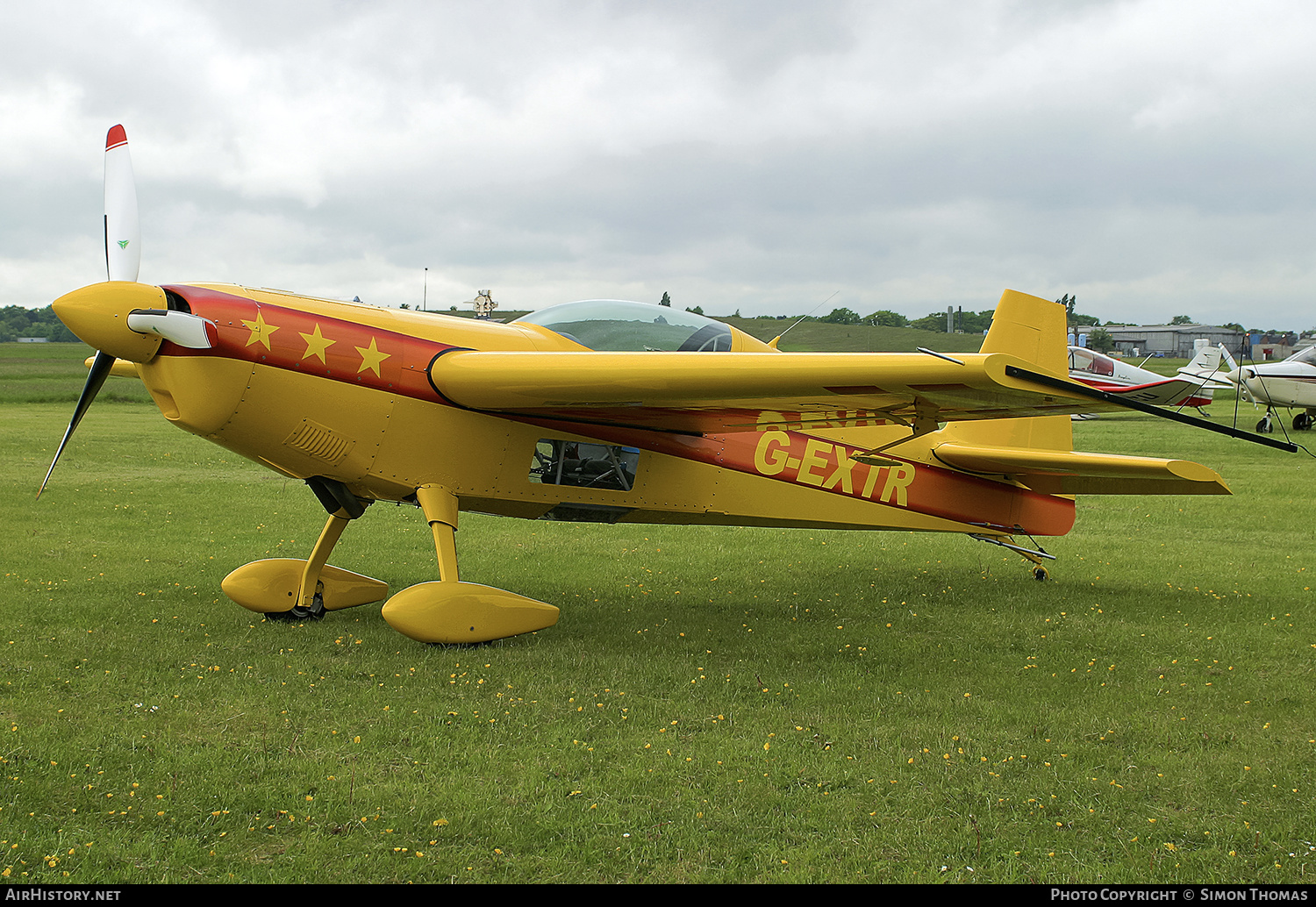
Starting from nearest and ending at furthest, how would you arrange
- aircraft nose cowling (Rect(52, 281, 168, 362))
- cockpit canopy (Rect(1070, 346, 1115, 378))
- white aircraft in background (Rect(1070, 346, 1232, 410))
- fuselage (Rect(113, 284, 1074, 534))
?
1. aircraft nose cowling (Rect(52, 281, 168, 362))
2. fuselage (Rect(113, 284, 1074, 534))
3. white aircraft in background (Rect(1070, 346, 1232, 410))
4. cockpit canopy (Rect(1070, 346, 1115, 378))

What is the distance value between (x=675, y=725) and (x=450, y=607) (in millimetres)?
1983

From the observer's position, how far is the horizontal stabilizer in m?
7.08

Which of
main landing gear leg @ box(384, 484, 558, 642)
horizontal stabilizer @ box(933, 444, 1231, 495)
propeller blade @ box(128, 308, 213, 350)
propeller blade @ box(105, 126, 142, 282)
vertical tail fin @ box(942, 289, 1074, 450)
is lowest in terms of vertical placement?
main landing gear leg @ box(384, 484, 558, 642)

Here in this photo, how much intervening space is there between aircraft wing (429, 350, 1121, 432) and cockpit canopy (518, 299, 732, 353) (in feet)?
2.01

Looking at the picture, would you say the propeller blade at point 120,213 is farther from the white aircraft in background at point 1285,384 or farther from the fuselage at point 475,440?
the white aircraft in background at point 1285,384

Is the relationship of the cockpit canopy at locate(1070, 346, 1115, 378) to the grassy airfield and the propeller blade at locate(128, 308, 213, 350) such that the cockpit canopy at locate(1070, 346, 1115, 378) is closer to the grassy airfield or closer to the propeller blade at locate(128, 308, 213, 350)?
the grassy airfield

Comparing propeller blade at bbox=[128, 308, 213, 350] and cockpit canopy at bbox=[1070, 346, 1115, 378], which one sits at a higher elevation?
cockpit canopy at bbox=[1070, 346, 1115, 378]

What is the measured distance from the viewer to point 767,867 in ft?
11.6

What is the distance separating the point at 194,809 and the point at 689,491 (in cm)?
434

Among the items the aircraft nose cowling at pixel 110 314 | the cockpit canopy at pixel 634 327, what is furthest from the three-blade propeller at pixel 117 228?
the cockpit canopy at pixel 634 327

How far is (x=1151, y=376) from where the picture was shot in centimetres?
3341

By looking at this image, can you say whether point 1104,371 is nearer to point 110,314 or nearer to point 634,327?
point 634,327

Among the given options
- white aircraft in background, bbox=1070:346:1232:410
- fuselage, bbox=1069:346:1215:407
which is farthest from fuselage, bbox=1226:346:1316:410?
fuselage, bbox=1069:346:1215:407

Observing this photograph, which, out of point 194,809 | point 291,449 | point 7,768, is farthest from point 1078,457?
point 7,768
